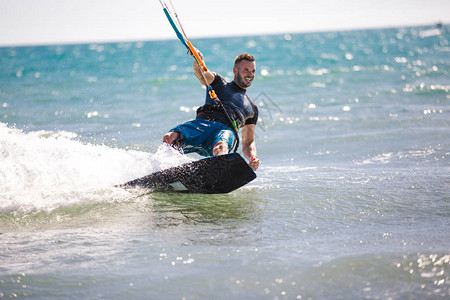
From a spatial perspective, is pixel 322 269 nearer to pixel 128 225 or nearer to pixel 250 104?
pixel 128 225

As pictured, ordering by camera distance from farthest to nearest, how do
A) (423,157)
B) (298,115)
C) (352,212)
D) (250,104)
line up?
Result: (298,115) → (423,157) → (250,104) → (352,212)

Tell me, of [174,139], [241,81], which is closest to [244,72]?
[241,81]

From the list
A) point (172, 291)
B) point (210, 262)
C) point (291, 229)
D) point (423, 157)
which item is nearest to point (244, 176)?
point (291, 229)

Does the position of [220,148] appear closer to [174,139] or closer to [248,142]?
[174,139]

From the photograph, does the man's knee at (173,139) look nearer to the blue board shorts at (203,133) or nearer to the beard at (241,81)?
the blue board shorts at (203,133)

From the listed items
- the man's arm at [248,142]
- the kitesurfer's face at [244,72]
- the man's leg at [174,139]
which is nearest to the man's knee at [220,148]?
the man's leg at [174,139]

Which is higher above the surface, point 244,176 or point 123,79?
point 244,176

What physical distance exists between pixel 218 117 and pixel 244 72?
0.63m

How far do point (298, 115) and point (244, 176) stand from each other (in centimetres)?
714

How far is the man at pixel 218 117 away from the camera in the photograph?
582 cm

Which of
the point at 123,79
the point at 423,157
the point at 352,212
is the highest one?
the point at 352,212

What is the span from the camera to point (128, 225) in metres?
4.65

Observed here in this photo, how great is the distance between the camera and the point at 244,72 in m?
6.02

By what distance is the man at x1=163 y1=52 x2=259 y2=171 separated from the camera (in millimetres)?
5816
